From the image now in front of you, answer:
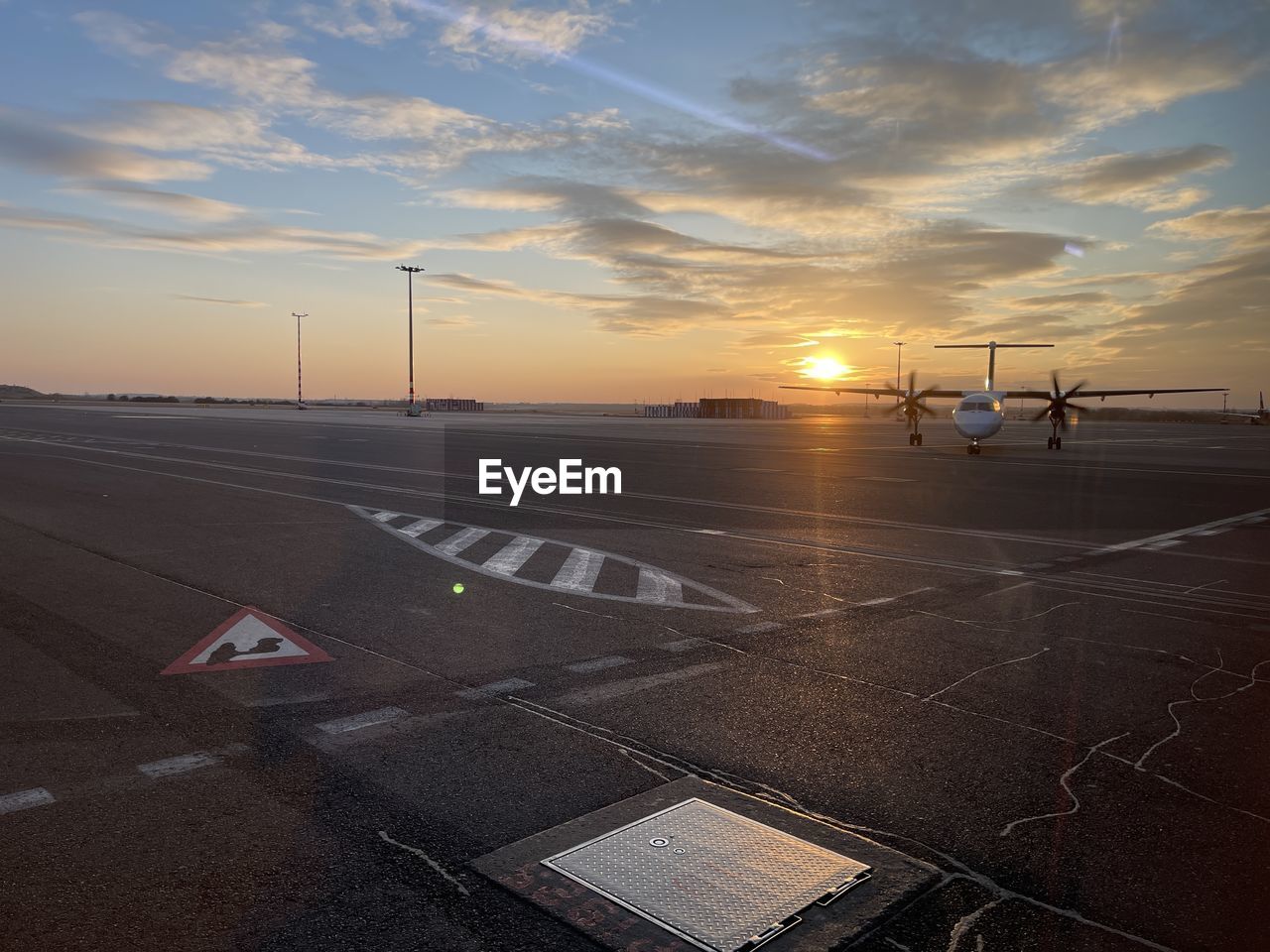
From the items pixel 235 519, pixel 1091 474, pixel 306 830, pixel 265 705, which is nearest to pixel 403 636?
pixel 265 705

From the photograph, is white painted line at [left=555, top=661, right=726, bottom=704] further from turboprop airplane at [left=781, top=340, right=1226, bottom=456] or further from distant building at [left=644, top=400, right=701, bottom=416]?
distant building at [left=644, top=400, right=701, bottom=416]

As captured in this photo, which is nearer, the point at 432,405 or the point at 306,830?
the point at 306,830

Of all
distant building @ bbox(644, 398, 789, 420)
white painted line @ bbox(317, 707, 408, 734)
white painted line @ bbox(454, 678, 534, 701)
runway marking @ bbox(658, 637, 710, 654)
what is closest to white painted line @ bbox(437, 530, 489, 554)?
runway marking @ bbox(658, 637, 710, 654)

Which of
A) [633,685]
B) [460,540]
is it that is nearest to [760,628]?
[633,685]

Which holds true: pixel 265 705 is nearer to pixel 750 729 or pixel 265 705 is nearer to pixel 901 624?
pixel 750 729

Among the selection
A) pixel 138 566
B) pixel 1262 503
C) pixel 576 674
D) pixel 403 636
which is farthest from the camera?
pixel 1262 503

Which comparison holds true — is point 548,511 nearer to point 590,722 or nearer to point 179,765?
point 590,722
